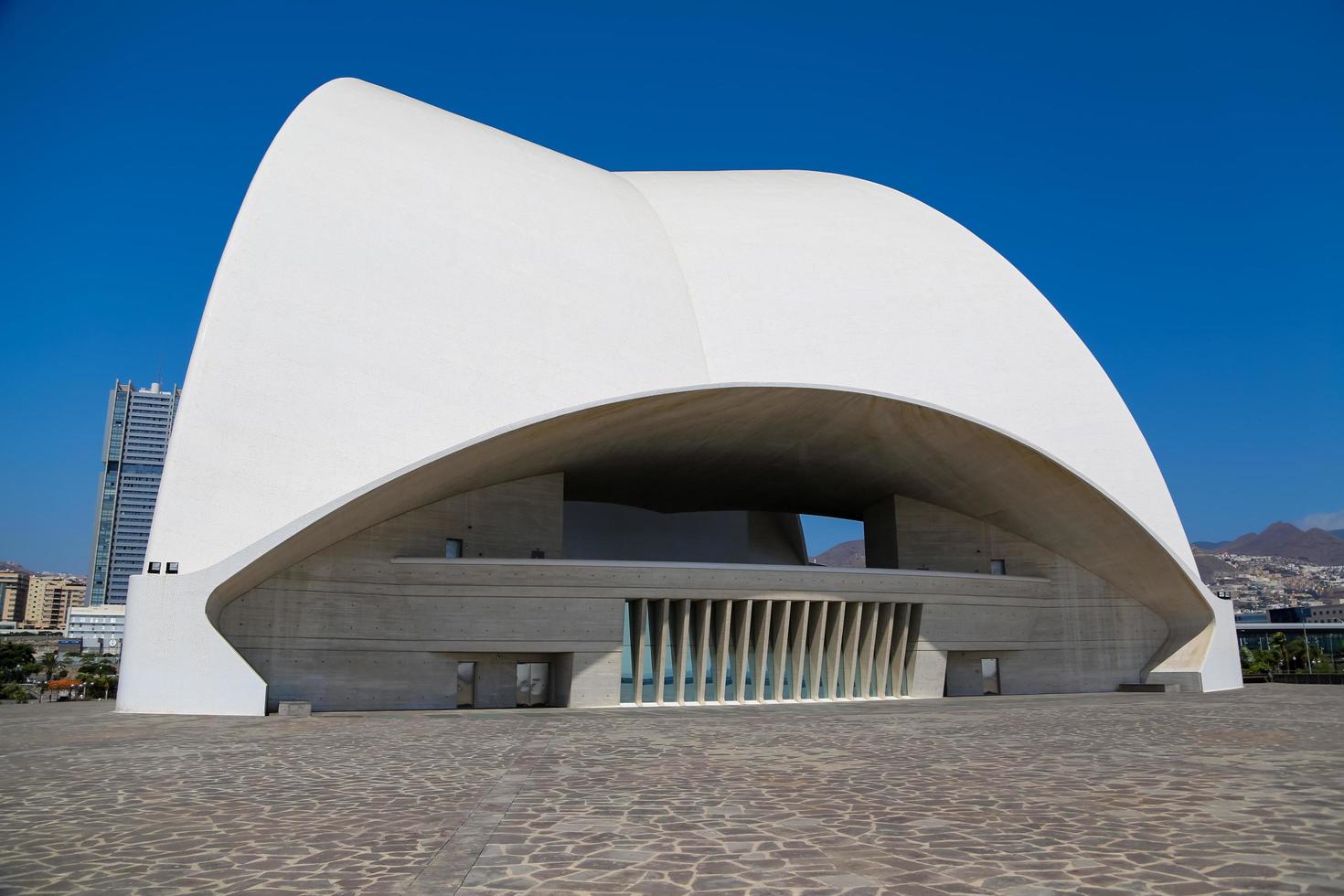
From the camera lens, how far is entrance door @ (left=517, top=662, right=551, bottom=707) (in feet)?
74.4

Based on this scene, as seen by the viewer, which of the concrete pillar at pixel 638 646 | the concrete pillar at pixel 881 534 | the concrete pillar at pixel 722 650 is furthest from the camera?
the concrete pillar at pixel 881 534

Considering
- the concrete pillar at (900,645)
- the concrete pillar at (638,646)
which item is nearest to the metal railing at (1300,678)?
the concrete pillar at (900,645)

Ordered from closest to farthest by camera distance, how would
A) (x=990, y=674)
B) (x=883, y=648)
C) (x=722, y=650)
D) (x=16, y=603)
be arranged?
(x=722, y=650), (x=883, y=648), (x=990, y=674), (x=16, y=603)

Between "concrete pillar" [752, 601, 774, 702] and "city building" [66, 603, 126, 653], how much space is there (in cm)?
12849

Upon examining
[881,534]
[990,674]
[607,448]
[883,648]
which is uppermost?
[607,448]

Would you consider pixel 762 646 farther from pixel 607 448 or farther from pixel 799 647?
pixel 607 448

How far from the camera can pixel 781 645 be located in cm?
2355

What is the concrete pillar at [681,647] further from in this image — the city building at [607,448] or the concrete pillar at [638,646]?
the concrete pillar at [638,646]

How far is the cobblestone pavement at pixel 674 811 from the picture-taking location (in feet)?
17.3

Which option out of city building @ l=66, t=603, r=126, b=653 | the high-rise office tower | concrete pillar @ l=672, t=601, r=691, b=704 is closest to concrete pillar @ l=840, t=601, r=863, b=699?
concrete pillar @ l=672, t=601, r=691, b=704

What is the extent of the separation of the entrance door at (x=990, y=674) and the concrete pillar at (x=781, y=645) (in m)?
7.35

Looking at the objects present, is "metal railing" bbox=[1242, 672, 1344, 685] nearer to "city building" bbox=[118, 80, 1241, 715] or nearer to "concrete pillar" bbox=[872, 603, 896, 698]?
"city building" bbox=[118, 80, 1241, 715]

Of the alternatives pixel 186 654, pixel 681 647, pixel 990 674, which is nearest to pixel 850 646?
pixel 681 647

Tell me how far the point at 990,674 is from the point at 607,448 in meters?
13.5
